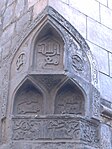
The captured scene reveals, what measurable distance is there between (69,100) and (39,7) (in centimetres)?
70

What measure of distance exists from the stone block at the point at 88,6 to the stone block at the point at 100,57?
27 centimetres

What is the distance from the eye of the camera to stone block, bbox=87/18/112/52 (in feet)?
8.85

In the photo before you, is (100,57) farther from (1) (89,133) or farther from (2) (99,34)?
(1) (89,133)

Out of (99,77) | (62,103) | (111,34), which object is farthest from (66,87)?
(111,34)

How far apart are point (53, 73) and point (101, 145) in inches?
21.1

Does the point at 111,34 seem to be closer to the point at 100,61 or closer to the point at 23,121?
the point at 100,61

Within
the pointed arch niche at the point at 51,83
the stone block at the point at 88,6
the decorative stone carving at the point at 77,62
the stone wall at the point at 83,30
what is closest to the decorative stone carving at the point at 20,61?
the pointed arch niche at the point at 51,83

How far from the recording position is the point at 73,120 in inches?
89.5

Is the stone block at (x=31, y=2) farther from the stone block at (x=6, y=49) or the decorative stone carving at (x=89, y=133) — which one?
the decorative stone carving at (x=89, y=133)

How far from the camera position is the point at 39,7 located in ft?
8.55

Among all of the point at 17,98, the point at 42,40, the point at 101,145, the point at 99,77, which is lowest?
the point at 101,145

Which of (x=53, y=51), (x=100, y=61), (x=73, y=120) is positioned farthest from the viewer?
(x=100, y=61)

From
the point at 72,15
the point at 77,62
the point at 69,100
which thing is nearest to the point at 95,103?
the point at 69,100

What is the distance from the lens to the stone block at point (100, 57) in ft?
8.61
